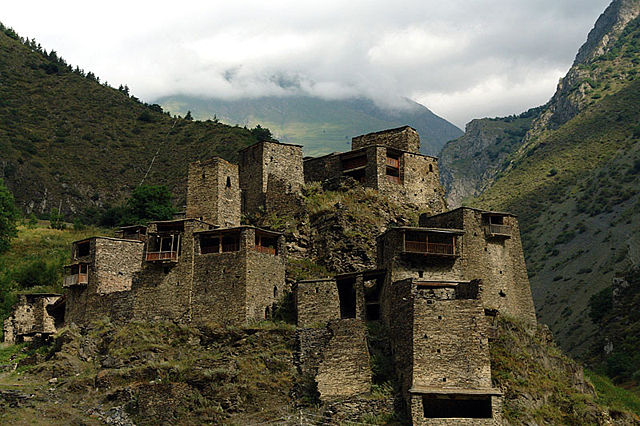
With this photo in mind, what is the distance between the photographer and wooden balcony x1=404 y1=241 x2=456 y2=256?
42250 mm

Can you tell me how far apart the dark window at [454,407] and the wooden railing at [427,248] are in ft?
32.5

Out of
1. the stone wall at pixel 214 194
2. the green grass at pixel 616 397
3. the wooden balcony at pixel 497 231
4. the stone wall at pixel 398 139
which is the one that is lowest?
the green grass at pixel 616 397

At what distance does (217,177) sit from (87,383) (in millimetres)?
16706

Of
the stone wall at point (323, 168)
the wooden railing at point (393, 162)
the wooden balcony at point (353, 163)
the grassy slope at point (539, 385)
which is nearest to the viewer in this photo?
the grassy slope at point (539, 385)

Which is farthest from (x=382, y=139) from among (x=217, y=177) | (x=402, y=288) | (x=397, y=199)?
(x=402, y=288)

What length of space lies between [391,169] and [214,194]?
13.2 metres

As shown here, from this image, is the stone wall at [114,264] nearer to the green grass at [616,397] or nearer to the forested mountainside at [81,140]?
the green grass at [616,397]

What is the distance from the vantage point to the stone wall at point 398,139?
55969 millimetres

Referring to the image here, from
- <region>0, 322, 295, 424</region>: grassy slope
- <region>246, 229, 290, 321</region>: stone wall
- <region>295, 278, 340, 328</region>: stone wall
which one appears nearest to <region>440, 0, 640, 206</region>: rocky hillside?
<region>246, 229, 290, 321</region>: stone wall

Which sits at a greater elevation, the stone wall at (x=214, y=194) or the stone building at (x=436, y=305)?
the stone wall at (x=214, y=194)

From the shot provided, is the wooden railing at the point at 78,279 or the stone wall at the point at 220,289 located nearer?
the stone wall at the point at 220,289

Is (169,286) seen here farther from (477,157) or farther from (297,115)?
(477,157)

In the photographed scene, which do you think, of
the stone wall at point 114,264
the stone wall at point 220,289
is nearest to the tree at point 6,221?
the stone wall at point 114,264

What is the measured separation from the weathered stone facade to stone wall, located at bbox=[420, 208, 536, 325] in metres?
10.5
